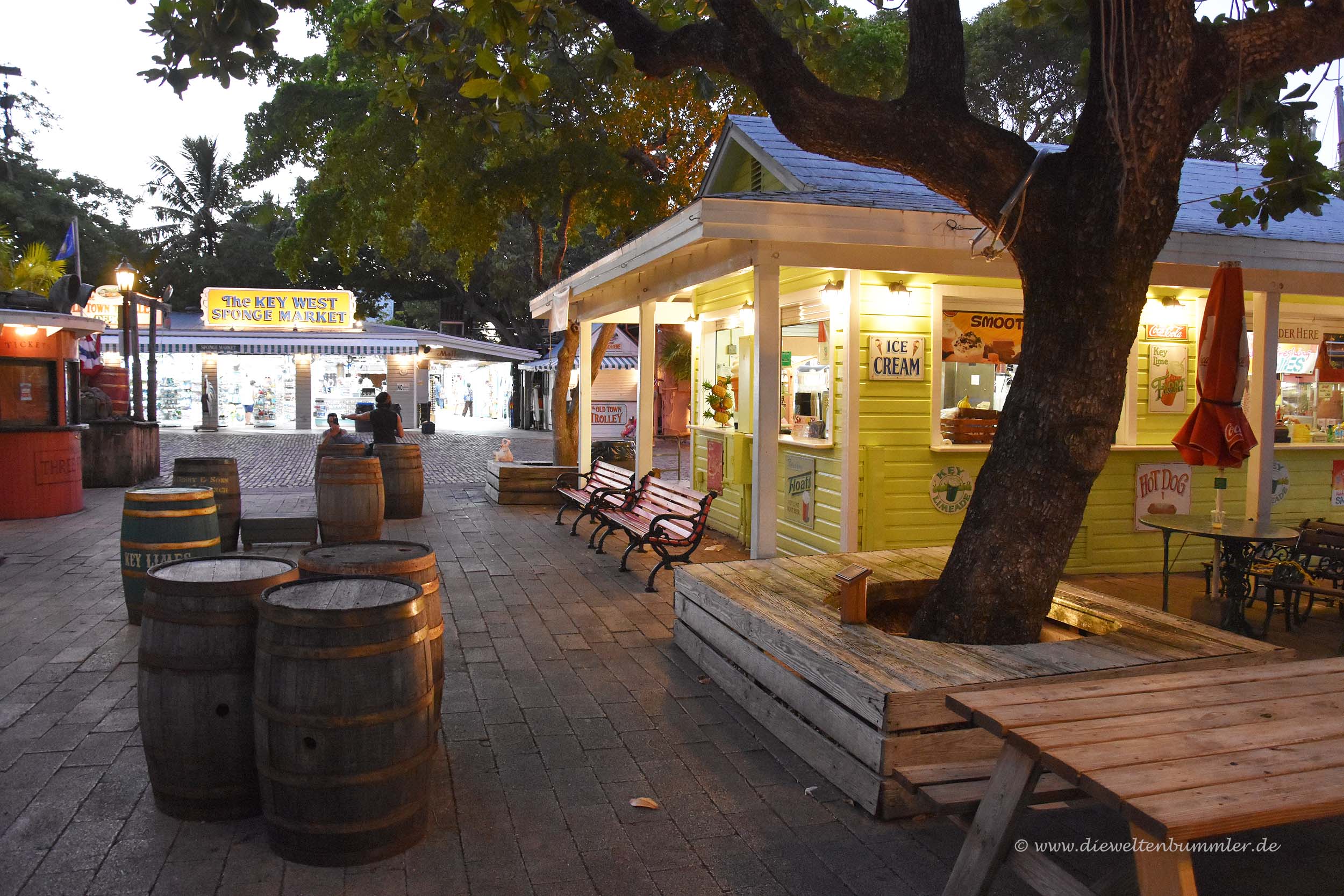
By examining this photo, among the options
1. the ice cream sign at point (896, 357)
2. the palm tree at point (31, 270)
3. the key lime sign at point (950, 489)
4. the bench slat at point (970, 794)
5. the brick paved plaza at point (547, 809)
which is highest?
the palm tree at point (31, 270)

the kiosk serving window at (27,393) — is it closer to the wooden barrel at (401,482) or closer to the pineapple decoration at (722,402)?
the wooden barrel at (401,482)

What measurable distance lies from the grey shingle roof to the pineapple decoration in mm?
2526

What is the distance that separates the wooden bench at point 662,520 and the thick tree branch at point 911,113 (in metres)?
3.57

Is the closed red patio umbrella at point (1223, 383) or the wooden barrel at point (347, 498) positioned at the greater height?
the closed red patio umbrella at point (1223, 383)

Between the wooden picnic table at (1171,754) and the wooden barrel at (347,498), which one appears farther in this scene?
the wooden barrel at (347,498)

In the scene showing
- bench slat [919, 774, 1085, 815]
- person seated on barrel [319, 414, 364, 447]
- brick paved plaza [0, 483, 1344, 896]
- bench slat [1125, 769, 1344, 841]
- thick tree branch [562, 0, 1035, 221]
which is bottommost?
brick paved plaza [0, 483, 1344, 896]

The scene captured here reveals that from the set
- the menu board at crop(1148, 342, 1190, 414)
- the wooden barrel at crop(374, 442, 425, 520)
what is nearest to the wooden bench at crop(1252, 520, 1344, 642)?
the menu board at crop(1148, 342, 1190, 414)

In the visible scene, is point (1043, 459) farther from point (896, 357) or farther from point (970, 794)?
point (896, 357)

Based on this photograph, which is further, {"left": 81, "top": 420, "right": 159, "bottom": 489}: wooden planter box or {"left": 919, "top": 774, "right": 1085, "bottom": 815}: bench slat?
{"left": 81, "top": 420, "right": 159, "bottom": 489}: wooden planter box

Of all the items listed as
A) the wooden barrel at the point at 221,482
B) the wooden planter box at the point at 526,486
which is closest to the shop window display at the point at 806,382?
the wooden planter box at the point at 526,486

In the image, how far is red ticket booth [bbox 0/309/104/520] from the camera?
10781 mm

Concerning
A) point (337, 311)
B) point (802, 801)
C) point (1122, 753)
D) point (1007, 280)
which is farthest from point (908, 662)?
point (337, 311)

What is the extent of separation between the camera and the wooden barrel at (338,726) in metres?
3.11

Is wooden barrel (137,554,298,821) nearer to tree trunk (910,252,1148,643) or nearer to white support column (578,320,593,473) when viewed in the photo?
tree trunk (910,252,1148,643)
